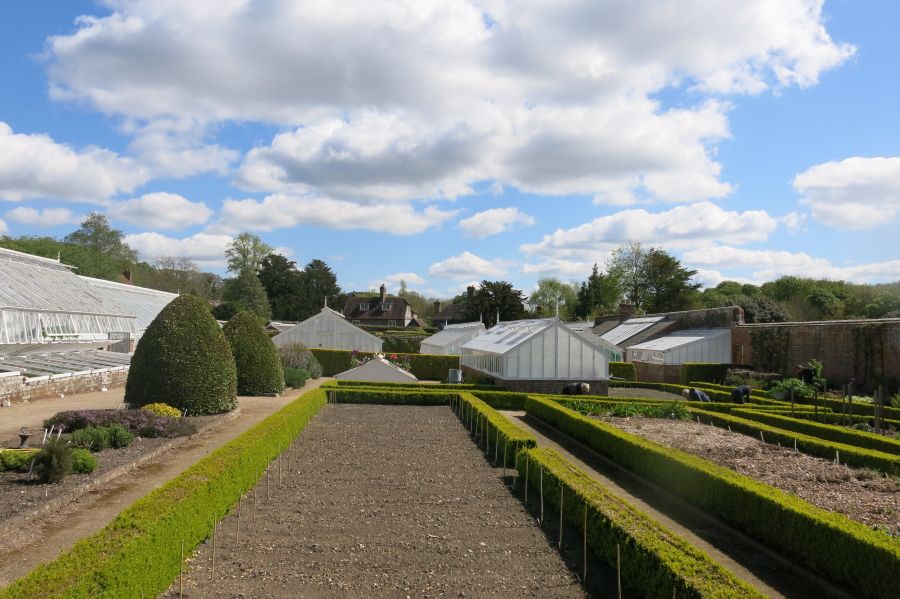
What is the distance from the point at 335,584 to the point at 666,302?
197ft

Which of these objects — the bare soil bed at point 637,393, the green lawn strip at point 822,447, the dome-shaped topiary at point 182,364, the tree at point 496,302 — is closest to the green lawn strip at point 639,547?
the green lawn strip at point 822,447

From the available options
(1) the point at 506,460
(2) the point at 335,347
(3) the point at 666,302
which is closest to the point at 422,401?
(1) the point at 506,460

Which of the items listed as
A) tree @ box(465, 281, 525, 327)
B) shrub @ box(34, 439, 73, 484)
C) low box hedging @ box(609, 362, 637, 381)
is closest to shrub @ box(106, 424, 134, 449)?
shrub @ box(34, 439, 73, 484)

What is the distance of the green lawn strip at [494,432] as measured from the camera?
38.9 ft

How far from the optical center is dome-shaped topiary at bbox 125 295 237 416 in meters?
15.3

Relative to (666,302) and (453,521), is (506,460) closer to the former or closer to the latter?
(453,521)

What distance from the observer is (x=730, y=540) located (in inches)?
321

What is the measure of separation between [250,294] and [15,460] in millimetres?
59423

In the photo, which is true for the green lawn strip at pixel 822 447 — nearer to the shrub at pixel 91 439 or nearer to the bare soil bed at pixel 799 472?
the bare soil bed at pixel 799 472

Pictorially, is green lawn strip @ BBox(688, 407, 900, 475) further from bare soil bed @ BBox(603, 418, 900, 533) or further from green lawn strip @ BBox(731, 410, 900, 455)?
green lawn strip @ BBox(731, 410, 900, 455)

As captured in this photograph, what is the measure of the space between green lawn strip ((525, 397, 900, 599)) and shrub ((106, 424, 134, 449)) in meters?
8.80

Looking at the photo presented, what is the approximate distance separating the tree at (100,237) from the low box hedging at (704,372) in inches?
2301

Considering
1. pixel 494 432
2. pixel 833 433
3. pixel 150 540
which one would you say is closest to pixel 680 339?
pixel 833 433

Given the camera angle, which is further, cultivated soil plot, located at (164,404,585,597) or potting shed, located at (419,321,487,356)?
potting shed, located at (419,321,487,356)
